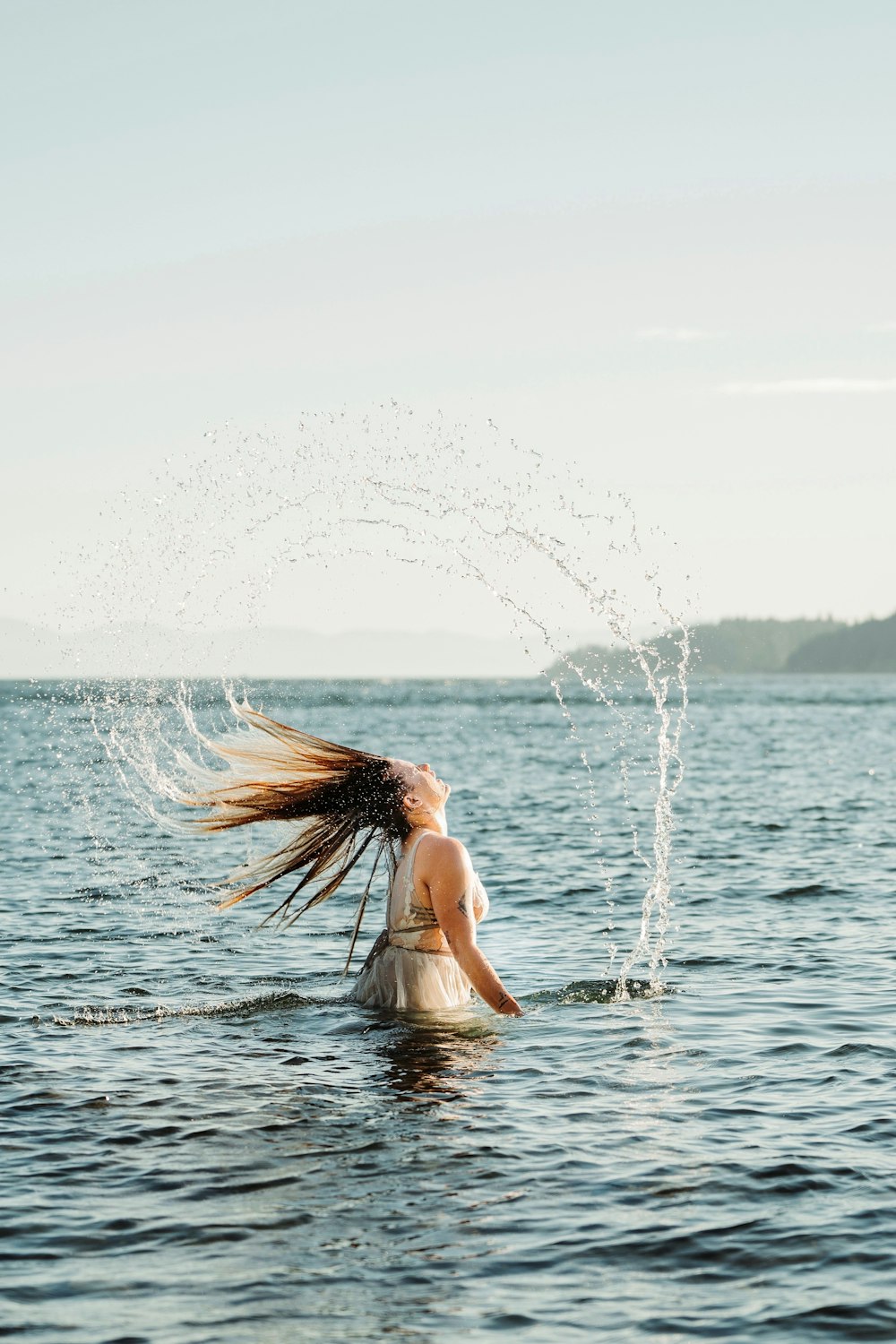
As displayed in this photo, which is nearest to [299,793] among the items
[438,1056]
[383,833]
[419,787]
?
[383,833]

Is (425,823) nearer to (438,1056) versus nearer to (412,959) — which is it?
(412,959)

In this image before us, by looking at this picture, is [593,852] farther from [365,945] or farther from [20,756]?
[20,756]

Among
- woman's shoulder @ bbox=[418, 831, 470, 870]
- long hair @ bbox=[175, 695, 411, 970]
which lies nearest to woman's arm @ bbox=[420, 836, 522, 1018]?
woman's shoulder @ bbox=[418, 831, 470, 870]

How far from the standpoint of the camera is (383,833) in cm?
1077

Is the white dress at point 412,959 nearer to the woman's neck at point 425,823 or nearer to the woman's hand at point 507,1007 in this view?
the woman's neck at point 425,823

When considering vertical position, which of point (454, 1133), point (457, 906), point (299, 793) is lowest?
point (454, 1133)

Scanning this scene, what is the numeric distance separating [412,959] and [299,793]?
4.79 feet

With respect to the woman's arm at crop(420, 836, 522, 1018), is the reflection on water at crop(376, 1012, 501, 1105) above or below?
below

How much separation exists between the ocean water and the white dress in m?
0.20

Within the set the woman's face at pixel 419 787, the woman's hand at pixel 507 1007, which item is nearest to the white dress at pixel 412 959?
the woman's face at pixel 419 787

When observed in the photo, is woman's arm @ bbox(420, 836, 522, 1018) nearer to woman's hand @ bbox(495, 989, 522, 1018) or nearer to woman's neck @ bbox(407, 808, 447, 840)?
woman's hand @ bbox(495, 989, 522, 1018)

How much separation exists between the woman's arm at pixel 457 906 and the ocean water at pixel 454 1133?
552 mm

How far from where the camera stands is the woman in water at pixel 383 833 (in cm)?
1006

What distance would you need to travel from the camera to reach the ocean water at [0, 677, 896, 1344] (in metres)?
6.16
